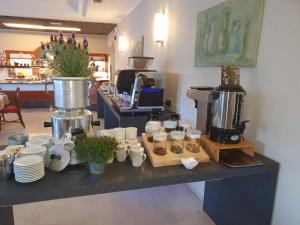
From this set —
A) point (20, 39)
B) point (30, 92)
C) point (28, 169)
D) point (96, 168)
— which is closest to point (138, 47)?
point (96, 168)

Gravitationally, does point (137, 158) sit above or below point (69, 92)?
below

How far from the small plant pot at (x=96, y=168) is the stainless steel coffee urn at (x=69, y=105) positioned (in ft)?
0.34

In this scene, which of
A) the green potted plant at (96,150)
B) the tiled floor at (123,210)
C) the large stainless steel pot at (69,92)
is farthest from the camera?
the tiled floor at (123,210)

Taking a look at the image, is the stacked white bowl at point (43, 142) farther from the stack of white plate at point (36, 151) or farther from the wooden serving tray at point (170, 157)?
the wooden serving tray at point (170, 157)

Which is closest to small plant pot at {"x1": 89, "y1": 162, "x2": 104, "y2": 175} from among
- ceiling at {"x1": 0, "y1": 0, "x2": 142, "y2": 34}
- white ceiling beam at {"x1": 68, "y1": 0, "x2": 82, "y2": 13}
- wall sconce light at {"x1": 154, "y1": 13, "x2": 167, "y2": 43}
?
wall sconce light at {"x1": 154, "y1": 13, "x2": 167, "y2": 43}

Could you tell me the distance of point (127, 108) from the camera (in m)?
2.48

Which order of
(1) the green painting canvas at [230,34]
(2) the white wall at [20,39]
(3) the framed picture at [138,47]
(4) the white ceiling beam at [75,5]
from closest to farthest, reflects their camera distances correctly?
(1) the green painting canvas at [230,34]
(3) the framed picture at [138,47]
(4) the white ceiling beam at [75,5]
(2) the white wall at [20,39]

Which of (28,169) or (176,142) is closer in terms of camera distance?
(28,169)

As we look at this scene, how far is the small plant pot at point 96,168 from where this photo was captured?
1058 mm

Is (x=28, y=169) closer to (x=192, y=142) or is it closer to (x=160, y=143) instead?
(x=160, y=143)

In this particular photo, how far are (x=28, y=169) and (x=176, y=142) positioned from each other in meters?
0.79

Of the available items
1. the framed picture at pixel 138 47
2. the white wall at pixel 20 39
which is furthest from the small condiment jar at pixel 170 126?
the white wall at pixel 20 39

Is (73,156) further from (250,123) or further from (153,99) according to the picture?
(153,99)

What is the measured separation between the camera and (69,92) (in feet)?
3.76
